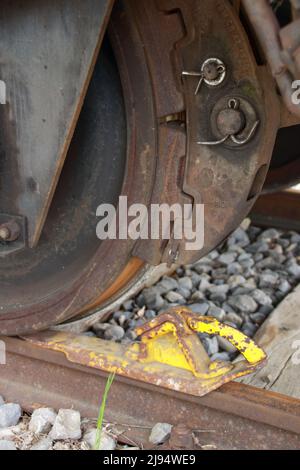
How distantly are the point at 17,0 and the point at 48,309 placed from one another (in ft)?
2.96

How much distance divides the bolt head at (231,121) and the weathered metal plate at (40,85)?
0.37 meters

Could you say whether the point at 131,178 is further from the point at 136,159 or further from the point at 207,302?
the point at 207,302

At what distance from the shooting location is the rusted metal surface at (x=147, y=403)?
1959 mm

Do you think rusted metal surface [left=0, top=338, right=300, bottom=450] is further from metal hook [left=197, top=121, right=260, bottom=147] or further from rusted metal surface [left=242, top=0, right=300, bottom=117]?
rusted metal surface [left=242, top=0, right=300, bottom=117]

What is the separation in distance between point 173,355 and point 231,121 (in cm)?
72

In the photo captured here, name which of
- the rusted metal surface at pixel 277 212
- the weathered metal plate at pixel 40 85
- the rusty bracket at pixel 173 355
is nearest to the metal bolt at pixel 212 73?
the weathered metal plate at pixel 40 85

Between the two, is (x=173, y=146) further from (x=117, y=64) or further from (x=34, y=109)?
(x=34, y=109)

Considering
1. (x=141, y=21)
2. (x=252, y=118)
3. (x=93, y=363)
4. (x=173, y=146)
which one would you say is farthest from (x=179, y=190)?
(x=93, y=363)

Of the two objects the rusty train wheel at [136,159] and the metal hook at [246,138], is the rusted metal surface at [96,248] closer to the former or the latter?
the rusty train wheel at [136,159]

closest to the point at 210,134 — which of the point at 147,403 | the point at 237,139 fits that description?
the point at 237,139

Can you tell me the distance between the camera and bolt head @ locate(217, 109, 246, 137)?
1826 millimetres

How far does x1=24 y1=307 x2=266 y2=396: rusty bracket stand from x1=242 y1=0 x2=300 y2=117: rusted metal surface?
773 millimetres

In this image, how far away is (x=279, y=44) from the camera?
4.66 feet

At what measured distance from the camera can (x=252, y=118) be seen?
6.00 feet
